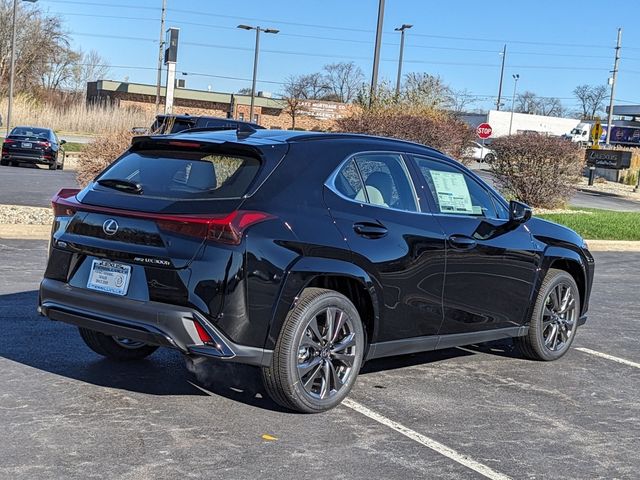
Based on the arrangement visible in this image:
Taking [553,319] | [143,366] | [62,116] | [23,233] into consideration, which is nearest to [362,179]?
[143,366]

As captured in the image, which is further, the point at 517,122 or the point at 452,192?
the point at 517,122

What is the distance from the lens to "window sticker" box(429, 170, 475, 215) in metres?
6.32

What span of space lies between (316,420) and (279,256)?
1.05m

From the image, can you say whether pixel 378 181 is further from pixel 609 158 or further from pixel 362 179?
pixel 609 158

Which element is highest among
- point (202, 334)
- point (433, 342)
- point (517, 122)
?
point (517, 122)

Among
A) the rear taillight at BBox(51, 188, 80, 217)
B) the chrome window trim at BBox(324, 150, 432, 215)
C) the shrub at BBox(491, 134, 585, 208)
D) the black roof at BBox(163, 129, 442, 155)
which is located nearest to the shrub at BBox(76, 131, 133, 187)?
the black roof at BBox(163, 129, 442, 155)

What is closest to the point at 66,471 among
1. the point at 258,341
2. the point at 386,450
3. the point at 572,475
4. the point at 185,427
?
the point at 185,427

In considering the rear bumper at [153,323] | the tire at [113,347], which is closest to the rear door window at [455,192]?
the rear bumper at [153,323]

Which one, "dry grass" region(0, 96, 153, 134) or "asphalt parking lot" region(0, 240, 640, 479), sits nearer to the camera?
"asphalt parking lot" region(0, 240, 640, 479)

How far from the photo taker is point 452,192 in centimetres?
646

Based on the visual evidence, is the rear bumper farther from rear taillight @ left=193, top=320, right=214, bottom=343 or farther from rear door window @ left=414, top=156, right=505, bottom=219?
rear door window @ left=414, top=156, right=505, bottom=219

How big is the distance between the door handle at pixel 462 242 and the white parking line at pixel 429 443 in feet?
4.43

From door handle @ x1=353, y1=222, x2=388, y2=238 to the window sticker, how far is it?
0.76 m

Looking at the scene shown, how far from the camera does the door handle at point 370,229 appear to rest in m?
Result: 5.50
